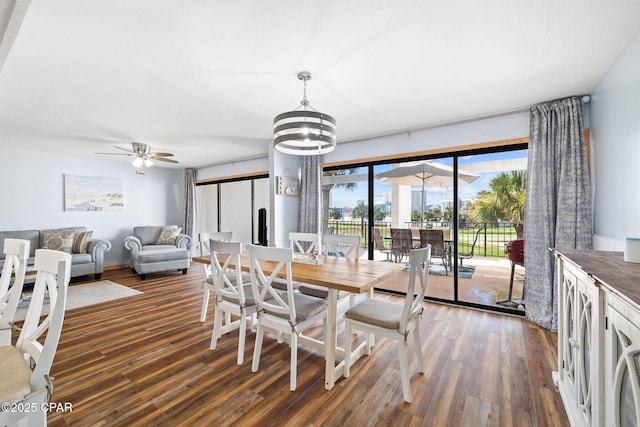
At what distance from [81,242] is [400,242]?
18.4ft

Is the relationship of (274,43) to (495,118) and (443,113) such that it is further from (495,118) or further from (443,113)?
(495,118)

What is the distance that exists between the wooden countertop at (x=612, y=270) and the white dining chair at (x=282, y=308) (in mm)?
1489

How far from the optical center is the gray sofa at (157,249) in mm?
5098

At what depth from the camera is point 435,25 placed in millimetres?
1760

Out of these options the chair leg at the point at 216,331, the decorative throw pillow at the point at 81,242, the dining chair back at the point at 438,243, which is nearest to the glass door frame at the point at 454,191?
the dining chair back at the point at 438,243

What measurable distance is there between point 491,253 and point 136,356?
411 cm

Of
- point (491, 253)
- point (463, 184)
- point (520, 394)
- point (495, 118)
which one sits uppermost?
point (495, 118)

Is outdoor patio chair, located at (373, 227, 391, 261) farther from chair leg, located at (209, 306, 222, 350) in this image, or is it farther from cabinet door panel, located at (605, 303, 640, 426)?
cabinet door panel, located at (605, 303, 640, 426)

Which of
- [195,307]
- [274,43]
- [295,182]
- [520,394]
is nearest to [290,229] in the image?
[295,182]

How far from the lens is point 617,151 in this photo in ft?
7.23

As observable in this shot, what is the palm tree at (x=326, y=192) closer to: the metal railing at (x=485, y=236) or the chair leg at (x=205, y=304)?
the metal railing at (x=485, y=236)

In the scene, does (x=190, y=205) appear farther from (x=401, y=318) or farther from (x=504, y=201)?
(x=504, y=201)

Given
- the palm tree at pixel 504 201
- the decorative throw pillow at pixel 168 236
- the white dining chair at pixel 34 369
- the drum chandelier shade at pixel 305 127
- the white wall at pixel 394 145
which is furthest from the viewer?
the decorative throw pillow at pixel 168 236

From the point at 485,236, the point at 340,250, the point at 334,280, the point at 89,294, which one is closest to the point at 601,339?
the point at 334,280
